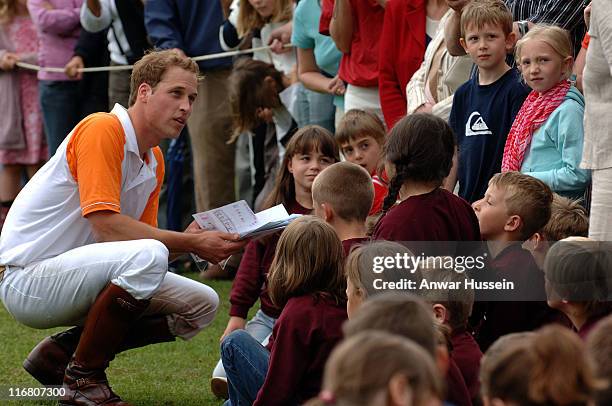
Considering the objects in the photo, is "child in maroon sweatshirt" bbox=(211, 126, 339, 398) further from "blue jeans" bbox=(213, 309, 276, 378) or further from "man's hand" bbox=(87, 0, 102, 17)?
"man's hand" bbox=(87, 0, 102, 17)

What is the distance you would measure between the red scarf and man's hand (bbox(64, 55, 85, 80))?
15.6ft

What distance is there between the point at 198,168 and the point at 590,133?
4.46m

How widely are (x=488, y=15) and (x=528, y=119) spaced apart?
1.88ft

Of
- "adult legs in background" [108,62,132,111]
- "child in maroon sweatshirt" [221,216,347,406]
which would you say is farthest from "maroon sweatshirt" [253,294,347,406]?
"adult legs in background" [108,62,132,111]

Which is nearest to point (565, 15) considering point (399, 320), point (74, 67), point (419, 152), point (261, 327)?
point (419, 152)

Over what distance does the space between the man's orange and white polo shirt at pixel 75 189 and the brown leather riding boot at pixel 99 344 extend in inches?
15.1

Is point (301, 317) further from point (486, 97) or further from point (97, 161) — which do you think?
point (486, 97)

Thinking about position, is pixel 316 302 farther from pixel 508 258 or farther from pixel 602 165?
pixel 602 165

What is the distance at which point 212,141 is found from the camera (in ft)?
29.6

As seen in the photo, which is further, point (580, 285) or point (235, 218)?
point (235, 218)

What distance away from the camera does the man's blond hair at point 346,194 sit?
508 cm

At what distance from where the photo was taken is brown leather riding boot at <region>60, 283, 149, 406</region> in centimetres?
517

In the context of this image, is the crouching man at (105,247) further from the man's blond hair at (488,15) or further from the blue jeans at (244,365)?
the man's blond hair at (488,15)

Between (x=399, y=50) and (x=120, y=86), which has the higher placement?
(x=399, y=50)
